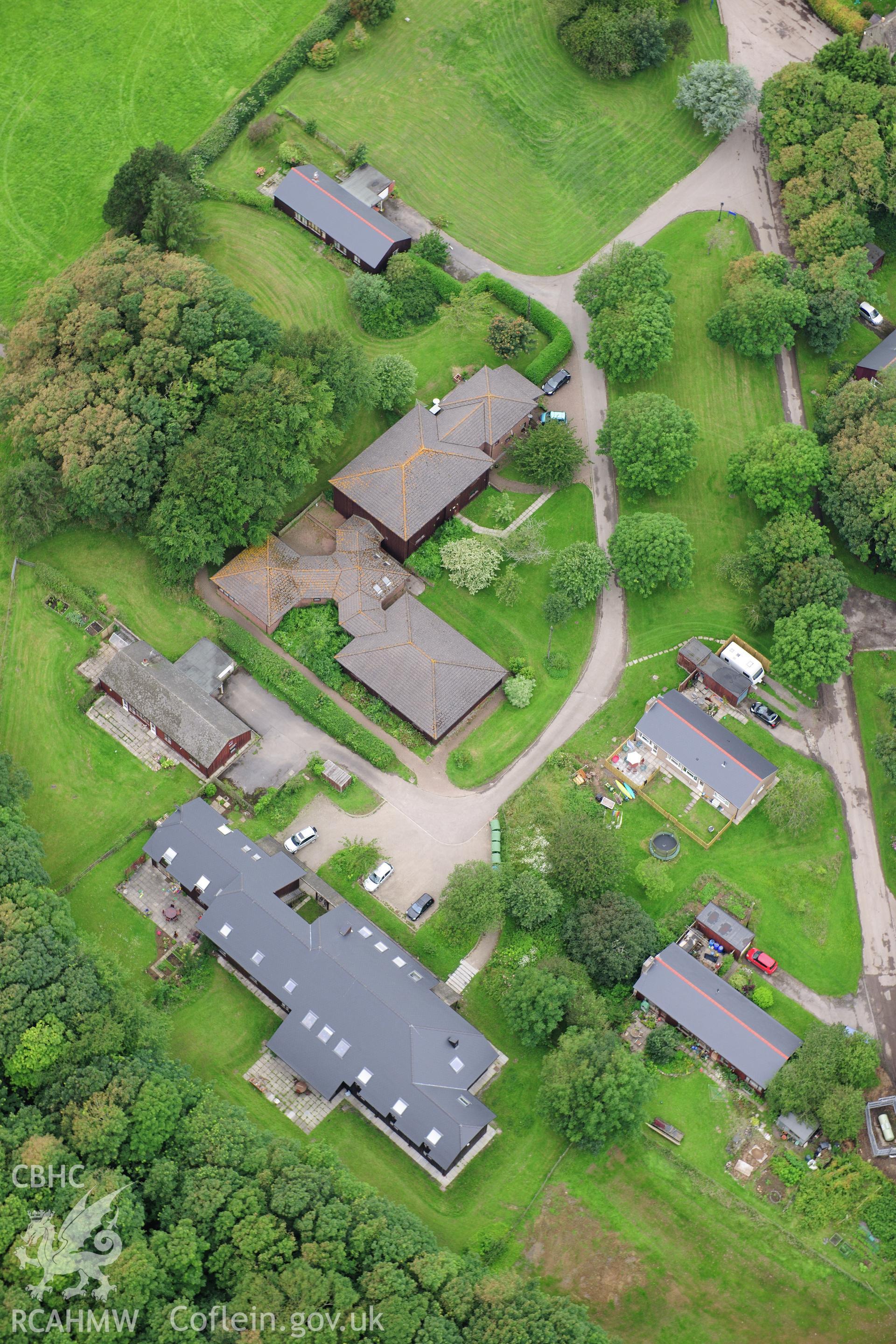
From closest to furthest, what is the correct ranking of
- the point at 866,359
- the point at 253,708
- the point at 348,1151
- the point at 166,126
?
1. the point at 348,1151
2. the point at 253,708
3. the point at 866,359
4. the point at 166,126

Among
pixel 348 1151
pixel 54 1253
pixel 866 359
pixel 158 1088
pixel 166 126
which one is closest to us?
pixel 54 1253

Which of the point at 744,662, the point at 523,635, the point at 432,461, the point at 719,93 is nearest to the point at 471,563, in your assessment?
the point at 523,635

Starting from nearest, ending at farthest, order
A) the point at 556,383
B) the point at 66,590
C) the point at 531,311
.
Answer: the point at 66,590 < the point at 556,383 < the point at 531,311

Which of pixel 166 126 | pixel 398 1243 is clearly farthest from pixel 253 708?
pixel 166 126

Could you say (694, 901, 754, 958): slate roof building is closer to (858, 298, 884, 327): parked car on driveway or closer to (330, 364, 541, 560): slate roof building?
(330, 364, 541, 560): slate roof building

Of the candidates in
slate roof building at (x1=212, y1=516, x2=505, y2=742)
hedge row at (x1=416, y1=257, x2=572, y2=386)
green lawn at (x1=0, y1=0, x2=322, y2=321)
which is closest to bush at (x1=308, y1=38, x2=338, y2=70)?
green lawn at (x1=0, y1=0, x2=322, y2=321)

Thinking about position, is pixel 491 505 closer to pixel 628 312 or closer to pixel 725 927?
pixel 628 312

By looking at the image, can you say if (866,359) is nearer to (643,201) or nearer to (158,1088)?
(643,201)
